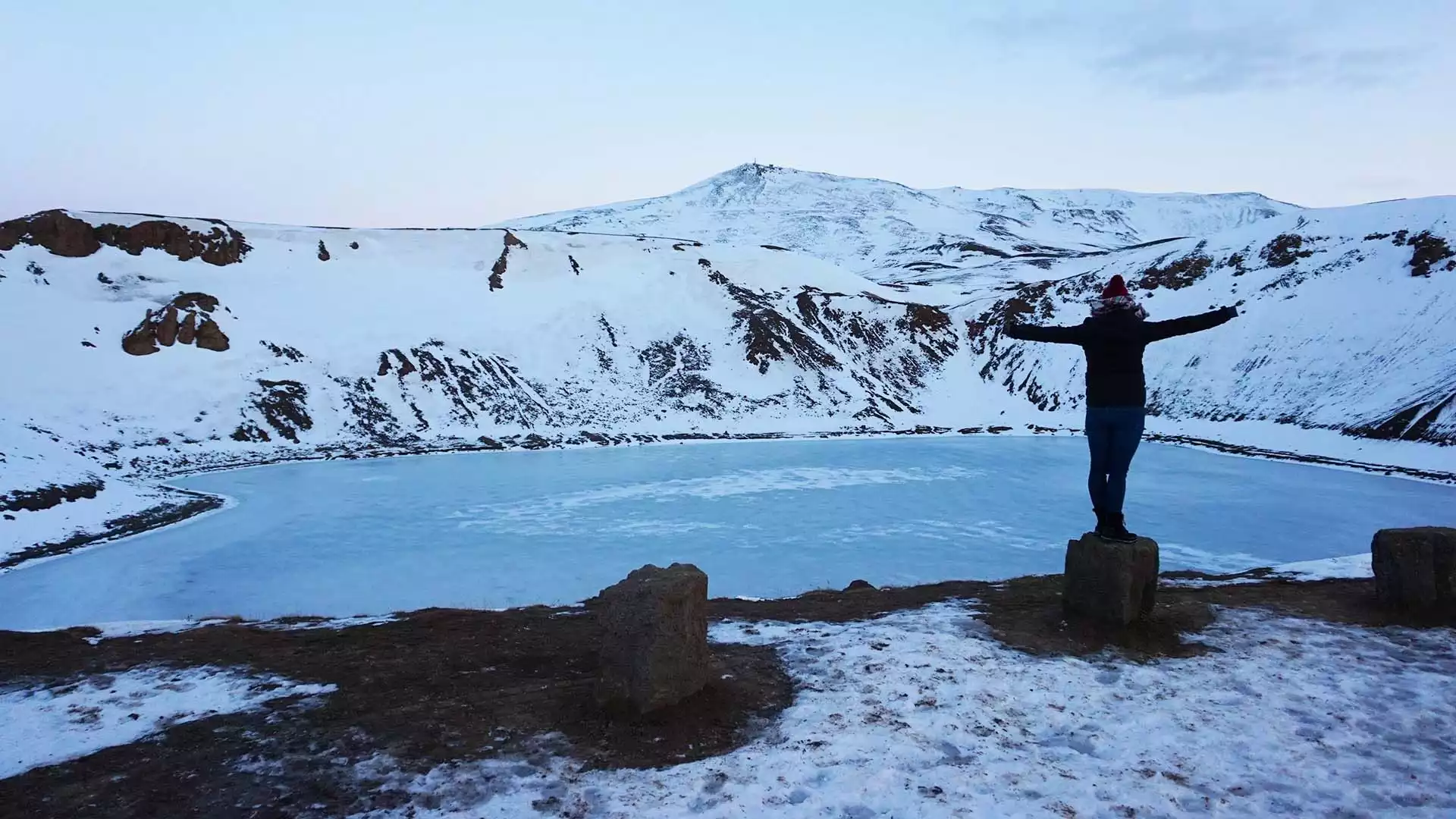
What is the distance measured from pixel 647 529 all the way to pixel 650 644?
14415 millimetres

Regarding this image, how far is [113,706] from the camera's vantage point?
6051 millimetres

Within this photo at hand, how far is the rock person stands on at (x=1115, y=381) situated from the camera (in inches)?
274

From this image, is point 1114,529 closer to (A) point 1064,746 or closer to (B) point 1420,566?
(A) point 1064,746

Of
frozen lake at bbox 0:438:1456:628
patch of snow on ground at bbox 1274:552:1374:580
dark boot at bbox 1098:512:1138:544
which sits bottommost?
frozen lake at bbox 0:438:1456:628

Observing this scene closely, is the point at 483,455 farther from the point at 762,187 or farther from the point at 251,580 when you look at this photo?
the point at 762,187

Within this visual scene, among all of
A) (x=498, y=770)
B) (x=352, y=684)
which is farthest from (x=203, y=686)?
(x=498, y=770)

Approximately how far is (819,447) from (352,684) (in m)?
33.1

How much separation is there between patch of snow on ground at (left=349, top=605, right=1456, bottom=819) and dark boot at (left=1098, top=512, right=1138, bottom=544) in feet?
3.50

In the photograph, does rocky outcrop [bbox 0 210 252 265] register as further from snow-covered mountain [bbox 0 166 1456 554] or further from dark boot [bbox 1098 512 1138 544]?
dark boot [bbox 1098 512 1138 544]

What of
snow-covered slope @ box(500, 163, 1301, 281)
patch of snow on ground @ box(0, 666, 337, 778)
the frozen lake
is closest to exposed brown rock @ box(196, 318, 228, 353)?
the frozen lake

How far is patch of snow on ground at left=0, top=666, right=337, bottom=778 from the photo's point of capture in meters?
5.34

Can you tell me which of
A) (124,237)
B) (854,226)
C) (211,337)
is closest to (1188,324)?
(211,337)

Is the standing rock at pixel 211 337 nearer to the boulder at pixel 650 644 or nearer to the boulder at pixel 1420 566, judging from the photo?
the boulder at pixel 650 644

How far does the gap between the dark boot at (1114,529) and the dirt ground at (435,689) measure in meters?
0.77
